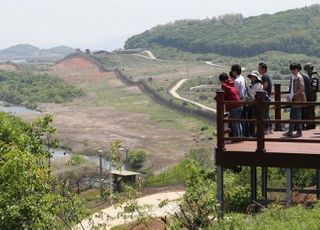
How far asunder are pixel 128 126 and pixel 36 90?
242 feet

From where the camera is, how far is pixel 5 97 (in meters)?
176

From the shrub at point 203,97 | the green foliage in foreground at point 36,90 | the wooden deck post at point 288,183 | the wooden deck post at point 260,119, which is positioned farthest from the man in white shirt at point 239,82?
the green foliage in foreground at point 36,90

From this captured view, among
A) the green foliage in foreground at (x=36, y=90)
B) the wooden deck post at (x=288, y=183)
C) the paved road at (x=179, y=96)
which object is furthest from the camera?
the green foliage in foreground at (x=36, y=90)

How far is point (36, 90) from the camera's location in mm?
171625

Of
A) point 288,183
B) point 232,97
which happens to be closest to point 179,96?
point 232,97

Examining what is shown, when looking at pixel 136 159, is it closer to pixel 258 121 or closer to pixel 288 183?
pixel 288 183

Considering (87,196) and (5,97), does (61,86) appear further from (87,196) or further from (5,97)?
(87,196)

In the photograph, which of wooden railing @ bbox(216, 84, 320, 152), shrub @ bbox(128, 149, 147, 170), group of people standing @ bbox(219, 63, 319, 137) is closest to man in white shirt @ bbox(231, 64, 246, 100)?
group of people standing @ bbox(219, 63, 319, 137)

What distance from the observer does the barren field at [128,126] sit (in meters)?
82.6

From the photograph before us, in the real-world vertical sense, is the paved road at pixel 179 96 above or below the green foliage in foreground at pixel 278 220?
below

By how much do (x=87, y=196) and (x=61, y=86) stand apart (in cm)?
12637

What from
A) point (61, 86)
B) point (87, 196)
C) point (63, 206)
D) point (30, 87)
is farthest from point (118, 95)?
point (63, 206)

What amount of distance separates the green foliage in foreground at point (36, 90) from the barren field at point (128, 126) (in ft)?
17.2

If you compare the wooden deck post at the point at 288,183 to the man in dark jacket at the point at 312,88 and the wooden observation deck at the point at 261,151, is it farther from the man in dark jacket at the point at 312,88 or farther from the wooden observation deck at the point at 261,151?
the man in dark jacket at the point at 312,88
